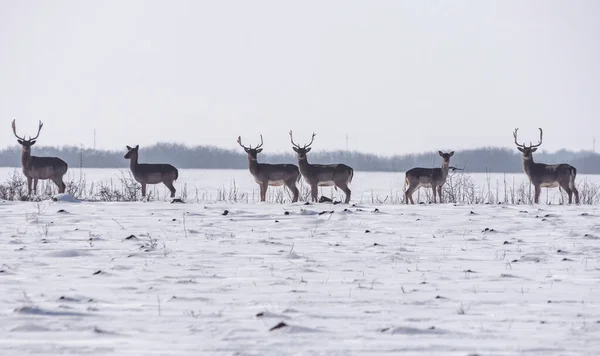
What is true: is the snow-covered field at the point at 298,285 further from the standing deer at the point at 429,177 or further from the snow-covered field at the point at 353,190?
the standing deer at the point at 429,177

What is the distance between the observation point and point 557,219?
42.3 ft

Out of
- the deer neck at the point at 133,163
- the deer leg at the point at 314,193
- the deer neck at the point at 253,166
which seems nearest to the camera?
the deer leg at the point at 314,193

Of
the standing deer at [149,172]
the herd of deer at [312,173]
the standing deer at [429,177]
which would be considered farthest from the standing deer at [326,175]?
the standing deer at [149,172]

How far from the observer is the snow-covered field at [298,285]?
5070 mm

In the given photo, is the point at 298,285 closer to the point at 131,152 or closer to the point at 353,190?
the point at 131,152

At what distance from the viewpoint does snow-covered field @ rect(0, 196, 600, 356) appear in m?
5.07

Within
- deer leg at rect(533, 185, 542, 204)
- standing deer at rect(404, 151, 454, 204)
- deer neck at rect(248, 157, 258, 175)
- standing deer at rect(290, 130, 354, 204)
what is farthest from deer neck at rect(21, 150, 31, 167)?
deer leg at rect(533, 185, 542, 204)

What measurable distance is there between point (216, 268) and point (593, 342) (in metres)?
4.02

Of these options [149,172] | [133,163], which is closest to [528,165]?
Result: [149,172]

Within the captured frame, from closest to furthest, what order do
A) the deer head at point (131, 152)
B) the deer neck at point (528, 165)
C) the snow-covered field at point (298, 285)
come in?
the snow-covered field at point (298, 285) → the deer neck at point (528, 165) → the deer head at point (131, 152)

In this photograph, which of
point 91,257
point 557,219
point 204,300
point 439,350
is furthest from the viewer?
point 557,219

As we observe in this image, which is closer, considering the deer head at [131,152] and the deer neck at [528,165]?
the deer neck at [528,165]

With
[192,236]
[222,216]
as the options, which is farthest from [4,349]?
[222,216]

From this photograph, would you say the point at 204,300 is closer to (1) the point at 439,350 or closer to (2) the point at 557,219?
(1) the point at 439,350
